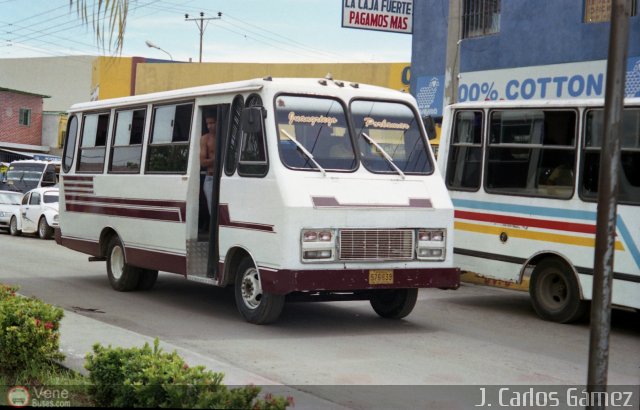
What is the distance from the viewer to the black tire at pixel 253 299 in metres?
11.1

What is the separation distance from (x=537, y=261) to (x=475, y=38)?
10.3 m

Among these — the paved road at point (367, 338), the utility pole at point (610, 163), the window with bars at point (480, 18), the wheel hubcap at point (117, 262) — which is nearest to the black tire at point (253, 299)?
the paved road at point (367, 338)

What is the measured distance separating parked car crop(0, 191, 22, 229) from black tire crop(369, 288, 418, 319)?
1958 centimetres

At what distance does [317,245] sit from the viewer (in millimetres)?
10688

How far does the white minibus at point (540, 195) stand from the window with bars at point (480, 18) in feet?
27.4

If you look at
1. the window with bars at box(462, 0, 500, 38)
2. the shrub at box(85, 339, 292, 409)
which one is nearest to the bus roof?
the shrub at box(85, 339, 292, 409)

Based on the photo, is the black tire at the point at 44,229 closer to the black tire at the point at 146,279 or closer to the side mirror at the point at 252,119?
the black tire at the point at 146,279

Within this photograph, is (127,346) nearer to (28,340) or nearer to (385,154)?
(28,340)

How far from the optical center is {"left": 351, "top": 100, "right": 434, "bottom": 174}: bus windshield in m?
11.6

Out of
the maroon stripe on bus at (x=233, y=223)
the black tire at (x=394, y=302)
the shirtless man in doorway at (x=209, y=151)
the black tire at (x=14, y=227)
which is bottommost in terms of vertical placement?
the black tire at (x=14, y=227)

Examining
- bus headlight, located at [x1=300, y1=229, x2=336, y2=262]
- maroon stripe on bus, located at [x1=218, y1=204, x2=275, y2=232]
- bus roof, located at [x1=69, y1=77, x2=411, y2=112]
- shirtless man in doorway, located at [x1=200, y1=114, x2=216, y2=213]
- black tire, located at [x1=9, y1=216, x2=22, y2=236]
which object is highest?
bus roof, located at [x1=69, y1=77, x2=411, y2=112]

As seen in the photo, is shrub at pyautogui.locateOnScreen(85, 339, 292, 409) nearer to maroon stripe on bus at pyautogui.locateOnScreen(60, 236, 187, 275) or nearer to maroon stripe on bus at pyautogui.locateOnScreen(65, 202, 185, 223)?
maroon stripe on bus at pyautogui.locateOnScreen(60, 236, 187, 275)

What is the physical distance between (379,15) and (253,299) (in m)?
13.4

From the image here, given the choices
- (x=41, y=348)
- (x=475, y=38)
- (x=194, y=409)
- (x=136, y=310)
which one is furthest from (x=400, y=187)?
(x=475, y=38)
